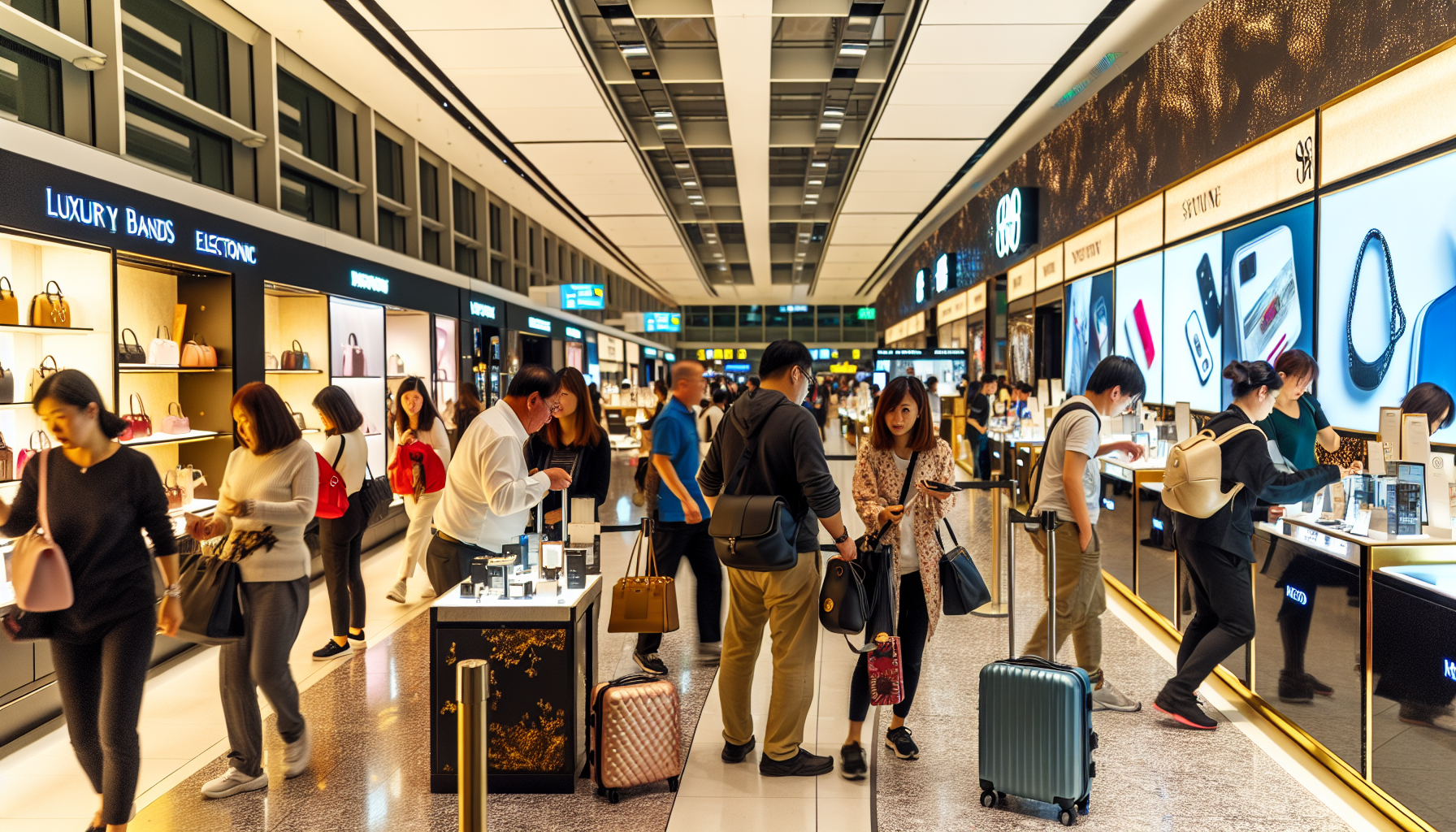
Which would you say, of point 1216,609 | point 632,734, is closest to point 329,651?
point 632,734

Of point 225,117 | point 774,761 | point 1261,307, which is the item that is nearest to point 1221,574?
point 774,761

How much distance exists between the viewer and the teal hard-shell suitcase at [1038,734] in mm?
3133

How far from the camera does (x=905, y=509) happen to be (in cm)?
351

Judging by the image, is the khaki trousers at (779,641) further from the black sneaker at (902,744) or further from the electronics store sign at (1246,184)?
the electronics store sign at (1246,184)

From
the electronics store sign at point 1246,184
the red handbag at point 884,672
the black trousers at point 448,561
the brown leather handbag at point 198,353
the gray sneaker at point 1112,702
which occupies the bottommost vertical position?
the gray sneaker at point 1112,702

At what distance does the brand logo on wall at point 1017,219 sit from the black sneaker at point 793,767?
8.56 metres

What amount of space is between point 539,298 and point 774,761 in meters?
14.0

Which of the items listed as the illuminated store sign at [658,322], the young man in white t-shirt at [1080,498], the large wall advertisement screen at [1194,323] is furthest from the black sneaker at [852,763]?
the illuminated store sign at [658,322]

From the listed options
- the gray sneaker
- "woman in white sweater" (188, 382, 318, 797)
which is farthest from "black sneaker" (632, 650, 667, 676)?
the gray sneaker

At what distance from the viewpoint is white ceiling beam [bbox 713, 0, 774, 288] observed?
23.8ft

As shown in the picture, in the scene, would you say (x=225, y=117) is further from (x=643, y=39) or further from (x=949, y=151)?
(x=949, y=151)

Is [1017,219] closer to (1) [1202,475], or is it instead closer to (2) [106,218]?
(1) [1202,475]

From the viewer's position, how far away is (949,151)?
11.5m

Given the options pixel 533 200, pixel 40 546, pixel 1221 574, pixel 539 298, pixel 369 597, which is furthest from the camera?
pixel 539 298
